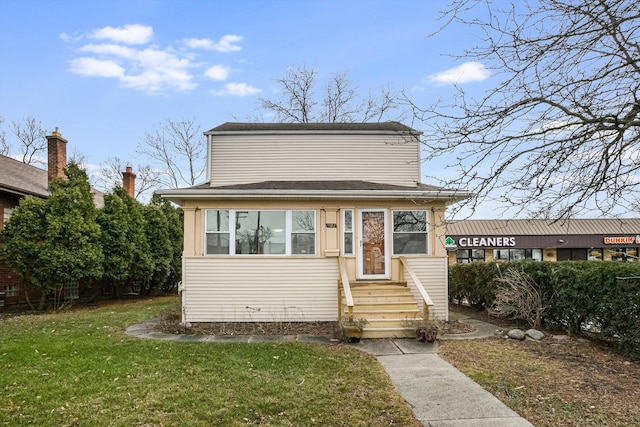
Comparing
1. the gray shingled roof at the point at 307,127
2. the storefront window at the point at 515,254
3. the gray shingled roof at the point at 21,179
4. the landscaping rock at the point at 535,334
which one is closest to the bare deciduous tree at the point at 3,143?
the gray shingled roof at the point at 21,179

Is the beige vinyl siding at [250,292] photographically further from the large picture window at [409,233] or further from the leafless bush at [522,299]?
the leafless bush at [522,299]

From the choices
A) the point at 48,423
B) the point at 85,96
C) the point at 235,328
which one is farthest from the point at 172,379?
the point at 85,96

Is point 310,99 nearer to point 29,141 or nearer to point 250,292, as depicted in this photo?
point 29,141

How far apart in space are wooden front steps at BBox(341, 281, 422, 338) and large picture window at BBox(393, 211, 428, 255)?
34.8 inches

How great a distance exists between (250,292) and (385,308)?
121 inches

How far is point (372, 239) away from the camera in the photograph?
32.9 feet

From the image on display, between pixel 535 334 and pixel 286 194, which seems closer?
pixel 535 334

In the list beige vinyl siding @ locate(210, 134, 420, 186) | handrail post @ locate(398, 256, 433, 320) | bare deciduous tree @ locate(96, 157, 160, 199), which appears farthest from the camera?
A: bare deciduous tree @ locate(96, 157, 160, 199)

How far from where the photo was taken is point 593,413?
431 centimetres

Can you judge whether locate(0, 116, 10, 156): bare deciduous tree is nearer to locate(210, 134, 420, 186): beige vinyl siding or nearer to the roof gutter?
locate(210, 134, 420, 186): beige vinyl siding

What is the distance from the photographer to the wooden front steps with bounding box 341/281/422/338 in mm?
8195

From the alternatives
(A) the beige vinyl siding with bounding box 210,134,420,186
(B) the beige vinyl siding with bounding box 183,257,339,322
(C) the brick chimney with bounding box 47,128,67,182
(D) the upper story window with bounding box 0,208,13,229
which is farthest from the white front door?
(C) the brick chimney with bounding box 47,128,67,182

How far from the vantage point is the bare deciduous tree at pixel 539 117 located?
3.90m

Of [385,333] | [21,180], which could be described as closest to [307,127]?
[385,333]
